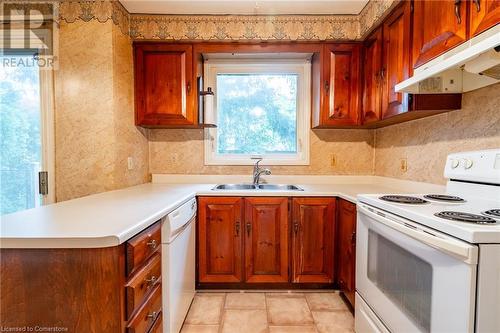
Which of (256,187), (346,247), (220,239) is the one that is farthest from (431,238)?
(256,187)

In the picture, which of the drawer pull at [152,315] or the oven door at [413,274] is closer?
the oven door at [413,274]

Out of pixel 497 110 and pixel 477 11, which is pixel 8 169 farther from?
pixel 497 110

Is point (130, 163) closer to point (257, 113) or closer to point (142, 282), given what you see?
point (257, 113)

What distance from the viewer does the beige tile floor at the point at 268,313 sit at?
1737 millimetres

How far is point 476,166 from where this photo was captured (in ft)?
4.42

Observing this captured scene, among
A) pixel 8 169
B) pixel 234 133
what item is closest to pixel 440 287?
pixel 234 133

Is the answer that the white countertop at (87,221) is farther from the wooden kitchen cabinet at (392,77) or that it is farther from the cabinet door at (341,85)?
the cabinet door at (341,85)

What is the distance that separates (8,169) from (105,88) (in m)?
1.04

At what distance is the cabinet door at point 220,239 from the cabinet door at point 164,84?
84 cm

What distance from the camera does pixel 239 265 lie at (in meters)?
2.14

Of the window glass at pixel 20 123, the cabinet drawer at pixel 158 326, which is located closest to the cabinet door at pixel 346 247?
the cabinet drawer at pixel 158 326

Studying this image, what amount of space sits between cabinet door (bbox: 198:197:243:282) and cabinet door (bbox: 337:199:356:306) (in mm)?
780

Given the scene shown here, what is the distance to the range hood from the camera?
1000mm

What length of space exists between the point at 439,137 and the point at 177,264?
1.87m
